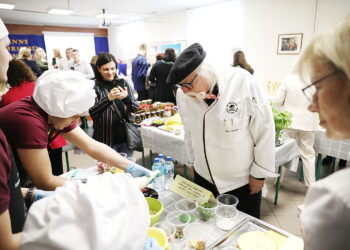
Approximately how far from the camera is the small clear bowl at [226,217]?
3.74 feet

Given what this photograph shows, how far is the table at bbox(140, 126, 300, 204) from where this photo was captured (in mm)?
2475

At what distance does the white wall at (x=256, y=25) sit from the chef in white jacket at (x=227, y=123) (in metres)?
4.04

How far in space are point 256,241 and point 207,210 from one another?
25cm

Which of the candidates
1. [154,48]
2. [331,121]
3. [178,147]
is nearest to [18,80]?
Result: [178,147]

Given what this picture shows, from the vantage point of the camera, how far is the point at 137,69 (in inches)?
223

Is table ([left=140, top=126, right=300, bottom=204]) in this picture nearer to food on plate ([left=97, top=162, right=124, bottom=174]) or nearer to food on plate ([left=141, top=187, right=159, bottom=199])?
food on plate ([left=97, top=162, right=124, bottom=174])

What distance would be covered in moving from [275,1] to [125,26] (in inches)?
281

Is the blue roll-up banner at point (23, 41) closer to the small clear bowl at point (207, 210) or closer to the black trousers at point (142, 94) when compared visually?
the black trousers at point (142, 94)

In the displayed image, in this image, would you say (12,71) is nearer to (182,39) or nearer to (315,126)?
(315,126)

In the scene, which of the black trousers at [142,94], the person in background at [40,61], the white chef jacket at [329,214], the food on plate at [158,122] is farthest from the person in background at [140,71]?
the white chef jacket at [329,214]

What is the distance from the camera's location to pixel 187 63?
1.31m

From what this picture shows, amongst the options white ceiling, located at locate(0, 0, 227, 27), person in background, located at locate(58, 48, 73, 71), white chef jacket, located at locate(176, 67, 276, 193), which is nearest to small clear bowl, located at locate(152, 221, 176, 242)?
white chef jacket, located at locate(176, 67, 276, 193)

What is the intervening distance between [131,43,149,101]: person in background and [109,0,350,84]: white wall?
2.24m

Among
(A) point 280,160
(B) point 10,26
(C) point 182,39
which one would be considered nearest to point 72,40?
(B) point 10,26
